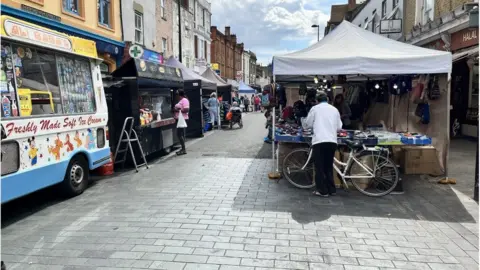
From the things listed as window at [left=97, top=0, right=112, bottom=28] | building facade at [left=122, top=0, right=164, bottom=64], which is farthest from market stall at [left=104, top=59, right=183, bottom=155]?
window at [left=97, top=0, right=112, bottom=28]

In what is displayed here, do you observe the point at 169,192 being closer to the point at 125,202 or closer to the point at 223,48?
the point at 125,202

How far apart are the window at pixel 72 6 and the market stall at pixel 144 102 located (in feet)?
13.7

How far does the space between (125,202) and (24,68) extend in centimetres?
242

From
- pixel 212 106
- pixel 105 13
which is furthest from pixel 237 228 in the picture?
pixel 212 106

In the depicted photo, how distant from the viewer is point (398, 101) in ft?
31.1

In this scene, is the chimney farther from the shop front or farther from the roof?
the shop front

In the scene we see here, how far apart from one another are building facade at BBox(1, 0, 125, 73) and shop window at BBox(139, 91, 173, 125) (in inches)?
152

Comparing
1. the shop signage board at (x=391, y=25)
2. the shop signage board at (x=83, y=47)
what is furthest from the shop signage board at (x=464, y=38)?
the shop signage board at (x=83, y=47)

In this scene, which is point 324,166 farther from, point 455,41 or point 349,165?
point 455,41

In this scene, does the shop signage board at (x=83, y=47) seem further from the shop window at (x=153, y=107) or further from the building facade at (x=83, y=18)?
the building facade at (x=83, y=18)

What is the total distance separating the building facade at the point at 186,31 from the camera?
2467cm

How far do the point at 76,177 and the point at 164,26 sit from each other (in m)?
17.2

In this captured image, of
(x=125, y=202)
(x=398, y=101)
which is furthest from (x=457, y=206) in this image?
(x=125, y=202)

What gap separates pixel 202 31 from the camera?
33.2 meters
